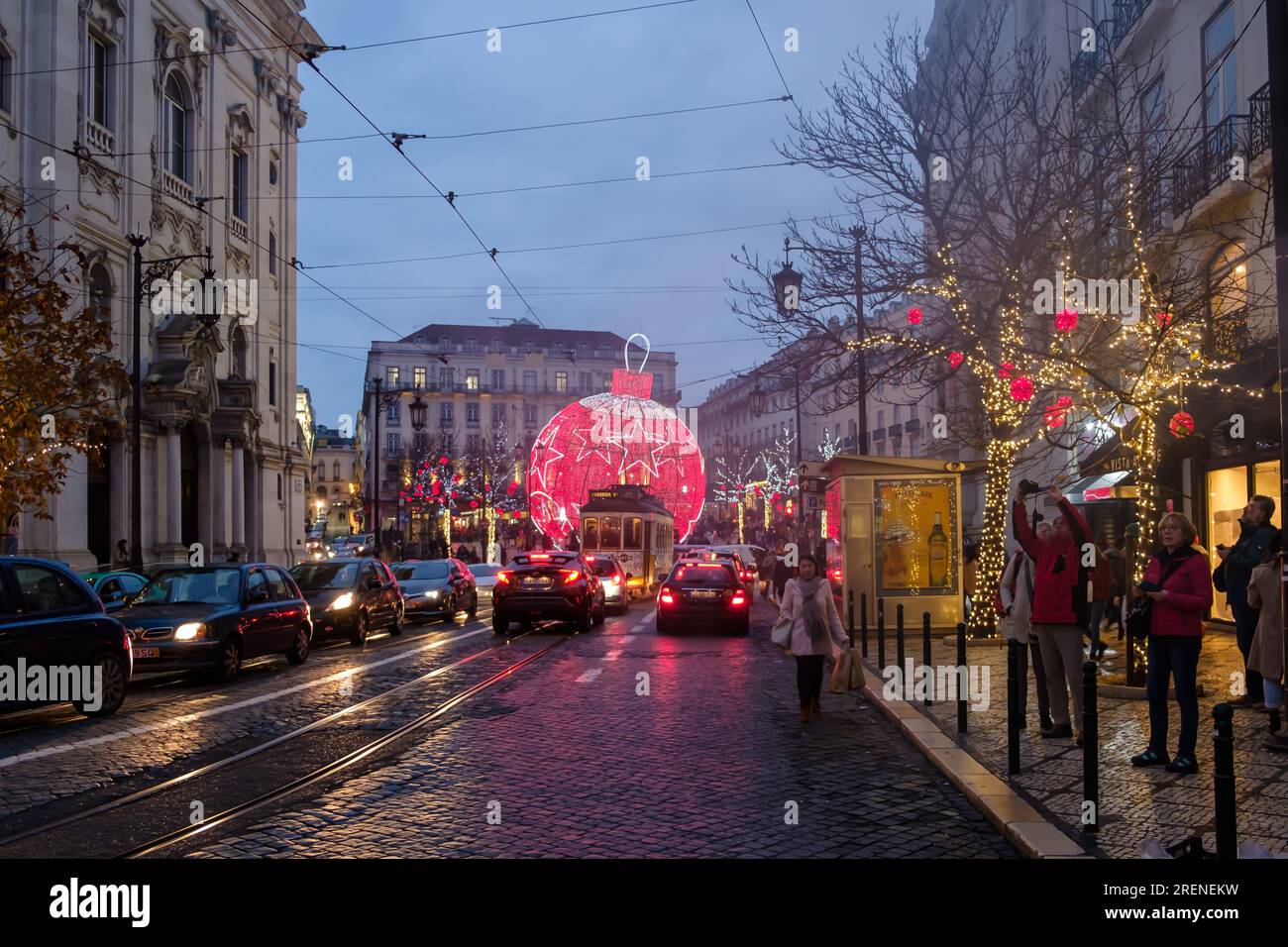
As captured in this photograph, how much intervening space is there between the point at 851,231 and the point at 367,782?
1137 centimetres

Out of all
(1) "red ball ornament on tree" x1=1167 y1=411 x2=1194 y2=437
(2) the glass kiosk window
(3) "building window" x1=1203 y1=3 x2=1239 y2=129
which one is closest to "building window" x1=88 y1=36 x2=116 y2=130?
(2) the glass kiosk window

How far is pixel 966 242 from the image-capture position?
16.5 meters

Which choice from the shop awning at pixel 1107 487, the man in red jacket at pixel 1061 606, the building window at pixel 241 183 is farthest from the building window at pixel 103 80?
the man in red jacket at pixel 1061 606

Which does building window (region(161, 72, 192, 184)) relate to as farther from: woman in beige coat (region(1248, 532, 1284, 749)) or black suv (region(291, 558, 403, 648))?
woman in beige coat (region(1248, 532, 1284, 749))

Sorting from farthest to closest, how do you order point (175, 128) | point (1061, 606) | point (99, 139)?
1. point (175, 128)
2. point (99, 139)
3. point (1061, 606)

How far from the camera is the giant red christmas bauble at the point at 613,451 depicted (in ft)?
125

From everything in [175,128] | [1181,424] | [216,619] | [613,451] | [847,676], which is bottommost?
[847,676]

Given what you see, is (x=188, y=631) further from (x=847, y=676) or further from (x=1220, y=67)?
(x=1220, y=67)

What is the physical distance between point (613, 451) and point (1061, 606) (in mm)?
30216

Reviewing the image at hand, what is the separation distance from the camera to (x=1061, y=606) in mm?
9250

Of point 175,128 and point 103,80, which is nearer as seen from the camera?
point 103,80

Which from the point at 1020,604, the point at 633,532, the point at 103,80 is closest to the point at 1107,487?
the point at 1020,604
